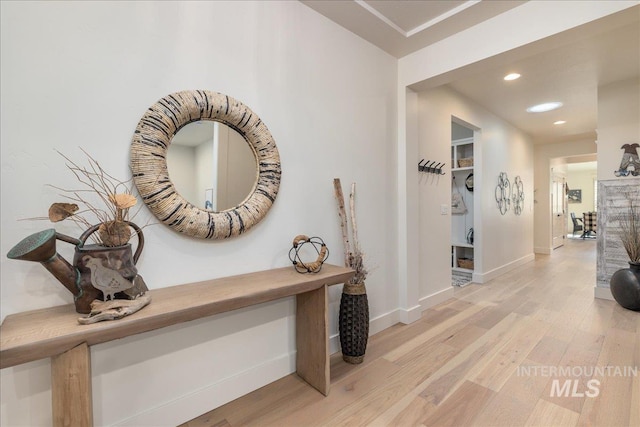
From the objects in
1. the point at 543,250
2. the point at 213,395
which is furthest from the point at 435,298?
the point at 543,250

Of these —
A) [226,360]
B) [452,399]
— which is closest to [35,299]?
[226,360]

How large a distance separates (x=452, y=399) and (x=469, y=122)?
3.50 meters

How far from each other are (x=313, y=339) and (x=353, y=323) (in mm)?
352

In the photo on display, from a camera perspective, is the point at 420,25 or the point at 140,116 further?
the point at 420,25

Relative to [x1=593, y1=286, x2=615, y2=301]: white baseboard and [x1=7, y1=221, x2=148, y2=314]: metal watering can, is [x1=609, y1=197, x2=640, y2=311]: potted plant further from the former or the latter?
[x1=7, y1=221, x2=148, y2=314]: metal watering can

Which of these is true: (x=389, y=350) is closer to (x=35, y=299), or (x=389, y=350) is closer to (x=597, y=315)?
(x=35, y=299)

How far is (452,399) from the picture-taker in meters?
1.67

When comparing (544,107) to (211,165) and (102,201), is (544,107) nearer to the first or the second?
(211,165)

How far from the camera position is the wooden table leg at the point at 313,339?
173 cm

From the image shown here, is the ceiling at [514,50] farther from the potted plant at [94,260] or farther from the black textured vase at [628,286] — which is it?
the black textured vase at [628,286]

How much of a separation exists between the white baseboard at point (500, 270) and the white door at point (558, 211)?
7.17ft

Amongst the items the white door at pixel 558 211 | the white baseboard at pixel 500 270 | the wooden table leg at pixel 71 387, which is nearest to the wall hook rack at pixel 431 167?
the white baseboard at pixel 500 270

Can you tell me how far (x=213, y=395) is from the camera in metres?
1.62

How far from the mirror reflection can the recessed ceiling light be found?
4.58 m
